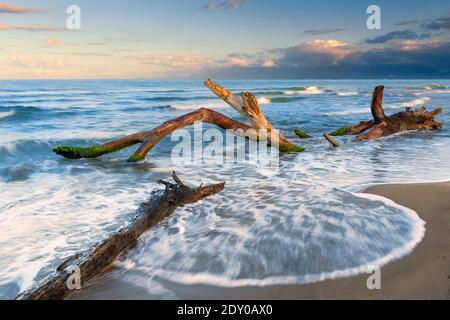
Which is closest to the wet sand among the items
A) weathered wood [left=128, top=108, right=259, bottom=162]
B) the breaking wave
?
weathered wood [left=128, top=108, right=259, bottom=162]

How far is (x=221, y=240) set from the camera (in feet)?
14.1

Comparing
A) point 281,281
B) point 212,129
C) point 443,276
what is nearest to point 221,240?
point 281,281

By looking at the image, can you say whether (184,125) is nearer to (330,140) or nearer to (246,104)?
(246,104)

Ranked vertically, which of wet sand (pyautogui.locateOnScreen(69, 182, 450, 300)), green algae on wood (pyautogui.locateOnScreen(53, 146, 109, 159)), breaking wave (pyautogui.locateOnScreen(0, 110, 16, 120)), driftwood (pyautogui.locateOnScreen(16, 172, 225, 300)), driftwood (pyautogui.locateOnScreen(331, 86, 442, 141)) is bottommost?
wet sand (pyautogui.locateOnScreen(69, 182, 450, 300))

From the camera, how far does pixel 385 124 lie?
12.8 m

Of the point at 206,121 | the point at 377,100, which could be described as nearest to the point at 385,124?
the point at 377,100

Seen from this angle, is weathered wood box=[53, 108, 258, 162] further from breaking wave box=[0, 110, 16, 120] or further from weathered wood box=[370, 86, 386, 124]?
breaking wave box=[0, 110, 16, 120]

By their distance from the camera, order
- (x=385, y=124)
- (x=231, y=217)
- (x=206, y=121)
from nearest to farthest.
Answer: (x=231, y=217) < (x=206, y=121) < (x=385, y=124)

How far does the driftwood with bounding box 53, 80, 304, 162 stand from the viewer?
859 centimetres

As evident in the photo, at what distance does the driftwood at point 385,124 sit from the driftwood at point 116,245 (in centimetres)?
786

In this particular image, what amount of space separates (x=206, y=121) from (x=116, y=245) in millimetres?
5272

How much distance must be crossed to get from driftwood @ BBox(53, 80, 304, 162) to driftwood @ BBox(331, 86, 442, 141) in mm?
4341

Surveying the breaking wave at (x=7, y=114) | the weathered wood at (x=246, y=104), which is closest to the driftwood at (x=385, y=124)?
the weathered wood at (x=246, y=104)
